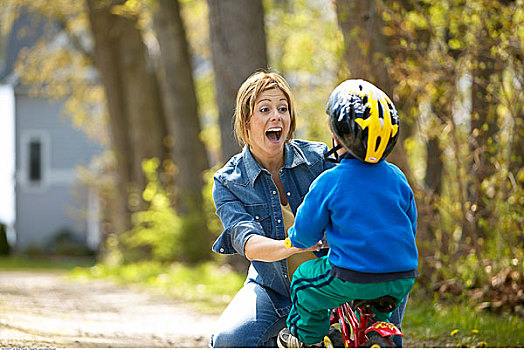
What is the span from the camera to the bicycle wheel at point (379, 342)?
3082mm

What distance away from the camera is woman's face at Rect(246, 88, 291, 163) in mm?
4105

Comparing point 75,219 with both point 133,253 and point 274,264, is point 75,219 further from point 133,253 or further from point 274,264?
point 274,264

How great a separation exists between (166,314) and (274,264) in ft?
15.9

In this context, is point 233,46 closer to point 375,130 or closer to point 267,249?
point 267,249

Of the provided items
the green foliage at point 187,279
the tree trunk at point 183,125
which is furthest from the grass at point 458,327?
the tree trunk at point 183,125

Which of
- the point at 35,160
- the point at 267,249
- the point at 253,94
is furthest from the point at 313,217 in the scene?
the point at 35,160

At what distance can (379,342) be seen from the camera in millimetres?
3096

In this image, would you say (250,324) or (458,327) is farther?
(458,327)

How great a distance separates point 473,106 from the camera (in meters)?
7.05

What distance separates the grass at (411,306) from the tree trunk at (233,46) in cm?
210

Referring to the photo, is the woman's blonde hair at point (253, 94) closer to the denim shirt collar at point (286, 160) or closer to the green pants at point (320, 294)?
the denim shirt collar at point (286, 160)

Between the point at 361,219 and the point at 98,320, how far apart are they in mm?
5437

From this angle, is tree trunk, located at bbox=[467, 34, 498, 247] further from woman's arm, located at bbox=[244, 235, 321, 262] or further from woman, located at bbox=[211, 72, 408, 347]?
woman's arm, located at bbox=[244, 235, 321, 262]

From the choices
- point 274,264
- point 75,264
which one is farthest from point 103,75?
point 274,264
